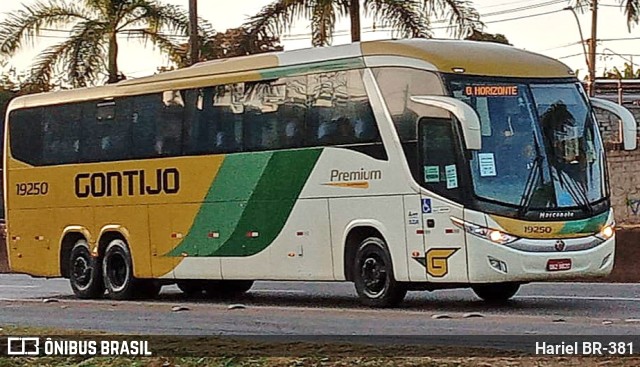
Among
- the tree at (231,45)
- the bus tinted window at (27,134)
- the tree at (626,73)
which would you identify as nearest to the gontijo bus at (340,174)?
the bus tinted window at (27,134)

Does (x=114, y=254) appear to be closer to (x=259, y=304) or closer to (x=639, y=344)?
(x=259, y=304)

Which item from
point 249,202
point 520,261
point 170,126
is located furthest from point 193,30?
point 520,261

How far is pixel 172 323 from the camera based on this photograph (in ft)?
57.1

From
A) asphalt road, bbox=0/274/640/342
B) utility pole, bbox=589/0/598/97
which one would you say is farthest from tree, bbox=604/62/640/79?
asphalt road, bbox=0/274/640/342

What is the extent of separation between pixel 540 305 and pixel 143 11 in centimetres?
2028

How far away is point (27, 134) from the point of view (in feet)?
80.6

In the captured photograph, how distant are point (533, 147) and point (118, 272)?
26.5 ft

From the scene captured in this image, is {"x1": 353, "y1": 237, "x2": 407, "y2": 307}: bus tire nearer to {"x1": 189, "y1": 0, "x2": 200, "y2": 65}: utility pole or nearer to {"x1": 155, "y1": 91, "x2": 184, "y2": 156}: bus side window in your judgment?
{"x1": 155, "y1": 91, "x2": 184, "y2": 156}: bus side window

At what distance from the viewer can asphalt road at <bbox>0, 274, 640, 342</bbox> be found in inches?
604

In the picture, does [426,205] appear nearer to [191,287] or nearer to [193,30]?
[191,287]

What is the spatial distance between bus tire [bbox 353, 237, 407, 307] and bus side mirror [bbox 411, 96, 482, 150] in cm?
205

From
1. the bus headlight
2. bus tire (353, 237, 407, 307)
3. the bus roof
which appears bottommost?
bus tire (353, 237, 407, 307)

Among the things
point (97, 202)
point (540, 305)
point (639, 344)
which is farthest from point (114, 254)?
point (639, 344)

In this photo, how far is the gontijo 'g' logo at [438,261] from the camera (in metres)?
17.9
